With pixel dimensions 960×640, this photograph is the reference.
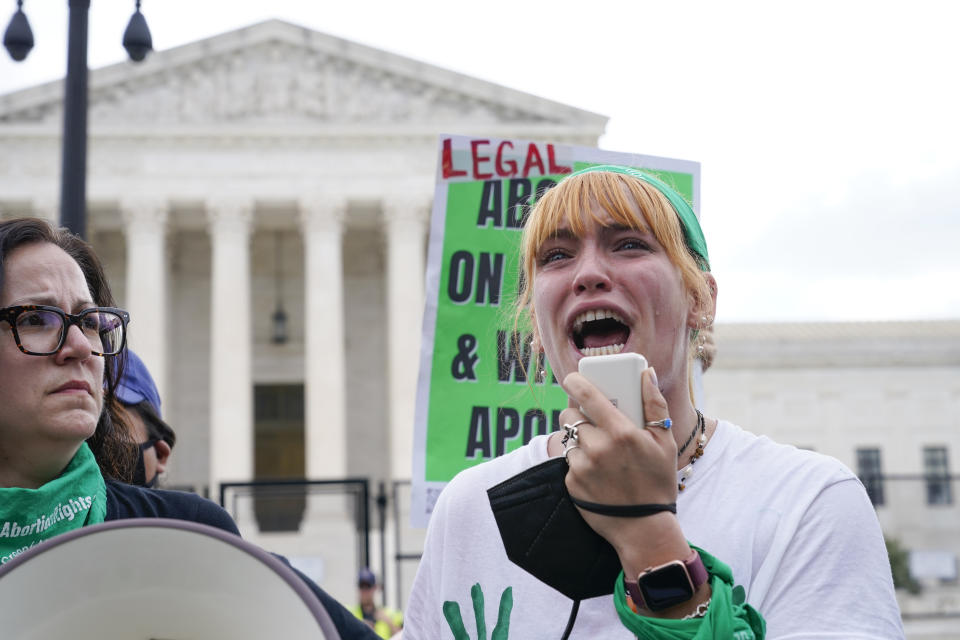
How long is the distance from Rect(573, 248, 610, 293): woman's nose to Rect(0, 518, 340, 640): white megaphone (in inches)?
29.2

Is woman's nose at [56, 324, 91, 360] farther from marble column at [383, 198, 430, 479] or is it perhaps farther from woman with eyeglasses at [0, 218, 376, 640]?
marble column at [383, 198, 430, 479]

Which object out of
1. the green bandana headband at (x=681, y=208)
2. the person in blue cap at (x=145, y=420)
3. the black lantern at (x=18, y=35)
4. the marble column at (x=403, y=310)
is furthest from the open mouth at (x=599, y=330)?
the marble column at (x=403, y=310)

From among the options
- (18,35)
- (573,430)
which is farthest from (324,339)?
(573,430)

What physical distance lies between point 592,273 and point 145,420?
250 cm

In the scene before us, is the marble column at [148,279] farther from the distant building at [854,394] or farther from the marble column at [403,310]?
the distant building at [854,394]

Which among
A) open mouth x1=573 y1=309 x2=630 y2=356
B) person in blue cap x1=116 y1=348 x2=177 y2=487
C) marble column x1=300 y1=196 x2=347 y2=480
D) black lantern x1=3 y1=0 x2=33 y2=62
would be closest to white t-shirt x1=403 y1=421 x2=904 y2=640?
open mouth x1=573 y1=309 x2=630 y2=356

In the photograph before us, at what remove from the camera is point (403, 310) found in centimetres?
3647

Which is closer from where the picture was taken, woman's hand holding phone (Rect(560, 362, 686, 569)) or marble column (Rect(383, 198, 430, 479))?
woman's hand holding phone (Rect(560, 362, 686, 569))

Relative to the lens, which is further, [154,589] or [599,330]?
[599,330]

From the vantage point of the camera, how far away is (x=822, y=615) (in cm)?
168

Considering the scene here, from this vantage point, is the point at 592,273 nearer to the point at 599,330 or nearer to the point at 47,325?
the point at 599,330

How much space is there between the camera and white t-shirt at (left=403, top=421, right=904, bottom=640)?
1.69 metres

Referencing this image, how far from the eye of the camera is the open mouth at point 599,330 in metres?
1.91

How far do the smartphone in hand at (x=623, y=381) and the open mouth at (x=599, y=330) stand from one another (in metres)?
0.33
